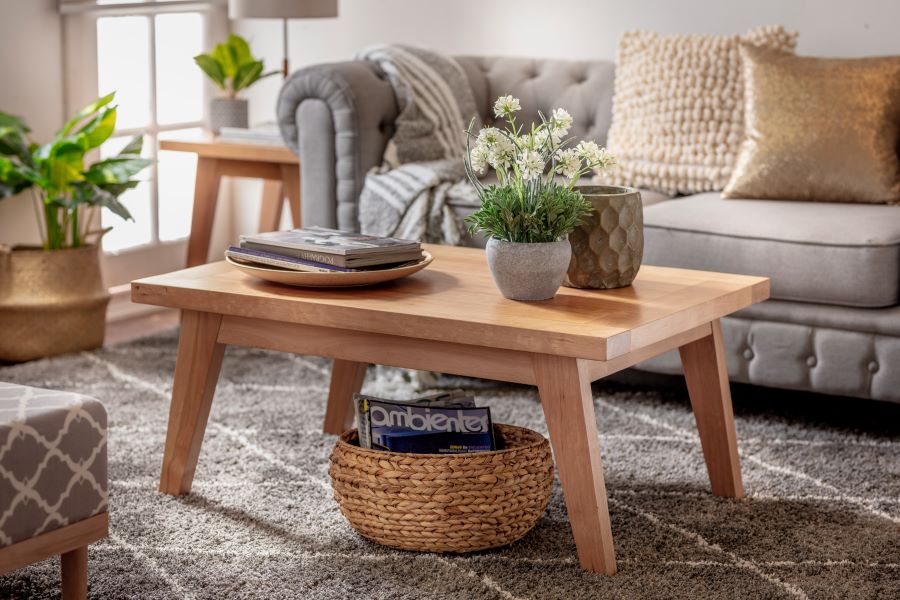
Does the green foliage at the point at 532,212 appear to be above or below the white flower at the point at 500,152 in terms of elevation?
below

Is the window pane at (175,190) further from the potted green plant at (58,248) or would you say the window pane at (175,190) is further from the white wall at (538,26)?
the potted green plant at (58,248)

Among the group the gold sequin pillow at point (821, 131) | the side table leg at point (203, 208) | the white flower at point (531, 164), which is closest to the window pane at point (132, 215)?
the side table leg at point (203, 208)

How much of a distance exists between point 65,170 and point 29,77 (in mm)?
520

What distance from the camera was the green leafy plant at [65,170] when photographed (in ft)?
10.2

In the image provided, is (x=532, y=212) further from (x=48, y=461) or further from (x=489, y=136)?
(x=48, y=461)

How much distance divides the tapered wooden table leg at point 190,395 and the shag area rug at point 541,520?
6 centimetres

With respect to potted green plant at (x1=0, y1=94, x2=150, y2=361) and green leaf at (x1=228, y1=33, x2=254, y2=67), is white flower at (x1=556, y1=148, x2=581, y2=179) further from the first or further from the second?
green leaf at (x1=228, y1=33, x2=254, y2=67)

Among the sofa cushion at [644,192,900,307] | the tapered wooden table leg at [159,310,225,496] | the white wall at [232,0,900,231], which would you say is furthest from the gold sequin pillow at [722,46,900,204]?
the tapered wooden table leg at [159,310,225,496]

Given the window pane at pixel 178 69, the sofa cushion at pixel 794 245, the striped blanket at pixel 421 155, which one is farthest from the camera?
the window pane at pixel 178 69

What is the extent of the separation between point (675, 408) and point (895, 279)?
57 cm

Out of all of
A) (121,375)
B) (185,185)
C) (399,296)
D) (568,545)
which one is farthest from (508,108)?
(185,185)

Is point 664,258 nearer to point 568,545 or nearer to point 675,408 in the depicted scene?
point 675,408

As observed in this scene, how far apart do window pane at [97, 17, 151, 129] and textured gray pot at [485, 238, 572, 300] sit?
6.94 ft

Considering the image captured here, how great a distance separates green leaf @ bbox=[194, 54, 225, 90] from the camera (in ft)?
12.2
